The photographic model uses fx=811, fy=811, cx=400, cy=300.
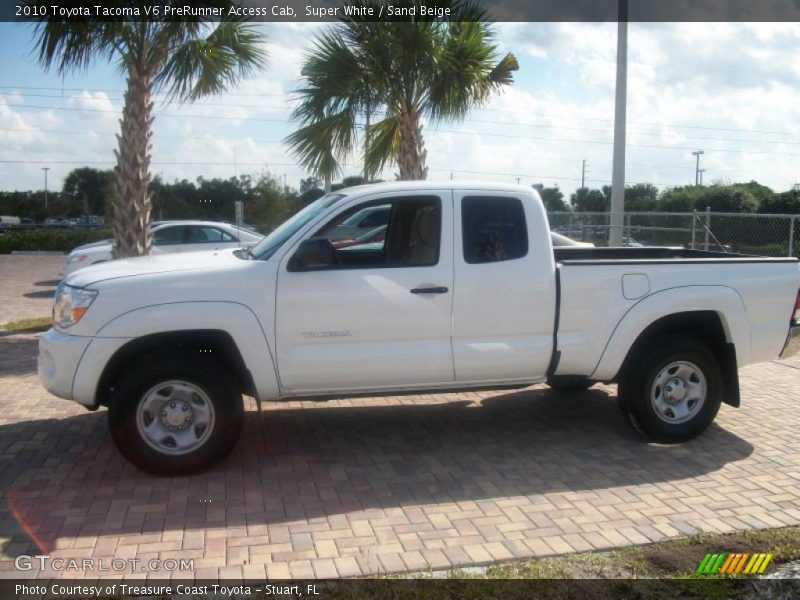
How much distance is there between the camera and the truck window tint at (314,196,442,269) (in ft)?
19.2

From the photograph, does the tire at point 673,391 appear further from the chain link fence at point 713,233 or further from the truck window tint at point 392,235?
the chain link fence at point 713,233

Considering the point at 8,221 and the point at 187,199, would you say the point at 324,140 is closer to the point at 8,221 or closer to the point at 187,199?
the point at 187,199

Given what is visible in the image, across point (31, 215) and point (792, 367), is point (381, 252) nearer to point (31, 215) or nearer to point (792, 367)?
point (792, 367)

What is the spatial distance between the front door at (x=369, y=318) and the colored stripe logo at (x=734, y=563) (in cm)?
214

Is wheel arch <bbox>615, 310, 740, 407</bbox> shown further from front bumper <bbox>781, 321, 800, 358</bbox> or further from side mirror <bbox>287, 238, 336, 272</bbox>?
side mirror <bbox>287, 238, 336, 272</bbox>

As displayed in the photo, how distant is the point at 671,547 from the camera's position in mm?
4531

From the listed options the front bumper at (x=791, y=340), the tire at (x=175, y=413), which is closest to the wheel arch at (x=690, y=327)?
the front bumper at (x=791, y=340)

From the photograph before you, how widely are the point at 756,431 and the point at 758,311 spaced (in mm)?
1118

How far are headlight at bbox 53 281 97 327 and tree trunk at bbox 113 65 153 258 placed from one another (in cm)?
674

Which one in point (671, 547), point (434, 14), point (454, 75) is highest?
point (434, 14)

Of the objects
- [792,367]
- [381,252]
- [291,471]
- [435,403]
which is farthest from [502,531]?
[792,367]

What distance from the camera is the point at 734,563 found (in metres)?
4.38

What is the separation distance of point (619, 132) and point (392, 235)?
9224mm

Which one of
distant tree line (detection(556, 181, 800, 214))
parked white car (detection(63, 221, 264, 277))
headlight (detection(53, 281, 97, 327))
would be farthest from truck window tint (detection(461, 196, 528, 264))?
distant tree line (detection(556, 181, 800, 214))
